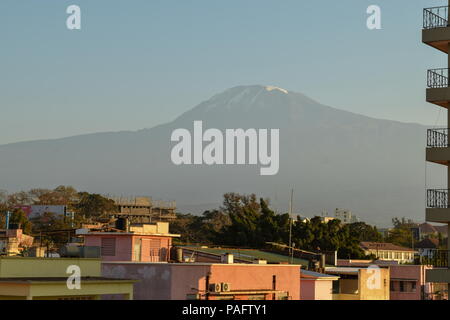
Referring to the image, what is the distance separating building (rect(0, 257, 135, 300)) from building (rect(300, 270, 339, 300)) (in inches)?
609

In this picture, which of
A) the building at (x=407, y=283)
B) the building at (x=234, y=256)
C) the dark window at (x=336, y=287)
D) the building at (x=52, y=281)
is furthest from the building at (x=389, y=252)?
the building at (x=52, y=281)

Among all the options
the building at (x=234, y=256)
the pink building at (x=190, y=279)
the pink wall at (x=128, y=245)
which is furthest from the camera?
the building at (x=234, y=256)

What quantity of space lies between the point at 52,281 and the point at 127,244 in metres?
13.5

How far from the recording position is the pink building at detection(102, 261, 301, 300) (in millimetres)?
38031

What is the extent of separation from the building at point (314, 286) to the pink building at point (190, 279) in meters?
6.74

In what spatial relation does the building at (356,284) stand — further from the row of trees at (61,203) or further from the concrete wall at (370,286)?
the row of trees at (61,203)

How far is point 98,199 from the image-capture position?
479 feet

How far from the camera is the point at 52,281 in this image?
1240 inches

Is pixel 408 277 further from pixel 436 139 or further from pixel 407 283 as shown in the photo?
pixel 436 139

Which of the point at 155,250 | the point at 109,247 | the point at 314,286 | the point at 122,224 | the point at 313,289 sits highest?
the point at 122,224

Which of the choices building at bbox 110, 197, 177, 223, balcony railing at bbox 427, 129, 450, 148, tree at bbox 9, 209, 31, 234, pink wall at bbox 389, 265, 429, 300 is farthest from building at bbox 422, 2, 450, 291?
building at bbox 110, 197, 177, 223

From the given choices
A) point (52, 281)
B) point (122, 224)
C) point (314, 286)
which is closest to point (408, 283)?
point (314, 286)

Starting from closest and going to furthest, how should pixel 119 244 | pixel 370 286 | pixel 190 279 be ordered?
pixel 190 279 → pixel 119 244 → pixel 370 286

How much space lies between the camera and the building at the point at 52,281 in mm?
30609
